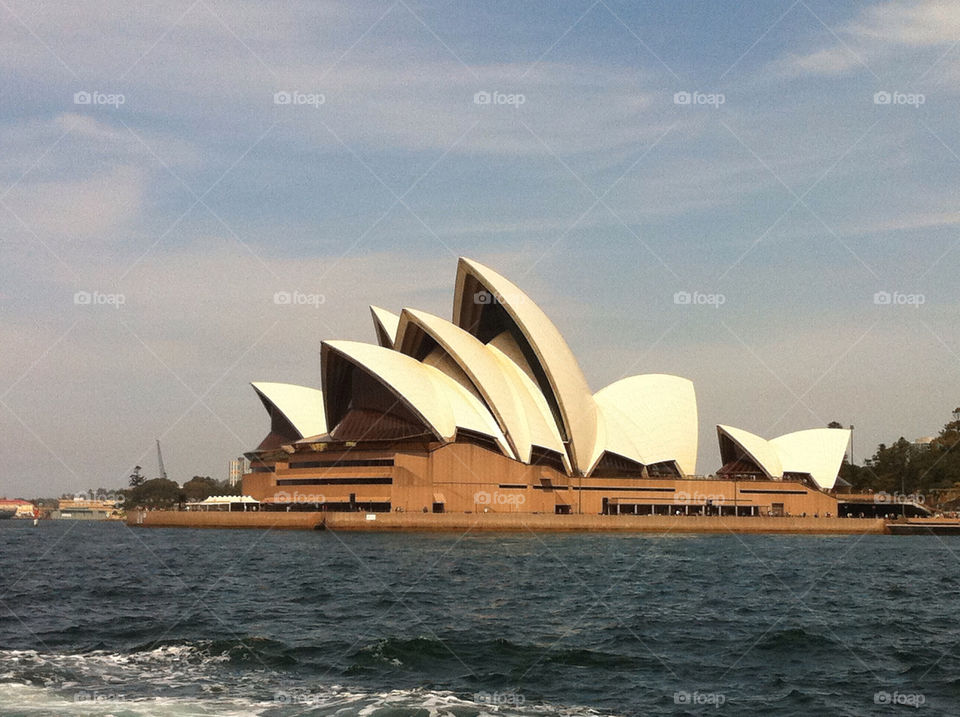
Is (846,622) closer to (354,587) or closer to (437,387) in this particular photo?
(354,587)

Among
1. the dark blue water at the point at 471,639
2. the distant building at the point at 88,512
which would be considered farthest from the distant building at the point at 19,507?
the dark blue water at the point at 471,639

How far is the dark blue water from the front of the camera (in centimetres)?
1689

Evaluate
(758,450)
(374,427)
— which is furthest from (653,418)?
(374,427)

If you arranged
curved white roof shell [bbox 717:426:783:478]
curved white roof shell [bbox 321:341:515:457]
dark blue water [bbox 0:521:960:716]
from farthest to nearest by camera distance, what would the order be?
curved white roof shell [bbox 717:426:783:478], curved white roof shell [bbox 321:341:515:457], dark blue water [bbox 0:521:960:716]

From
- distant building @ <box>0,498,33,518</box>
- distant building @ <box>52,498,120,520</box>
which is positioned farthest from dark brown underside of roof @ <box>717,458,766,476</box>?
distant building @ <box>0,498,33,518</box>

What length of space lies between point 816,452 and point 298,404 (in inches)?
1836

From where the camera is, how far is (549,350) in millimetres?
77250

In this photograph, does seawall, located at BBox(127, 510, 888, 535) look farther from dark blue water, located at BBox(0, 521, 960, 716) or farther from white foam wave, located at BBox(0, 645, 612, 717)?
white foam wave, located at BBox(0, 645, 612, 717)

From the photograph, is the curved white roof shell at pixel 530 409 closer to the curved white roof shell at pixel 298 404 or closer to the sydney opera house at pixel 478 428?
the sydney opera house at pixel 478 428

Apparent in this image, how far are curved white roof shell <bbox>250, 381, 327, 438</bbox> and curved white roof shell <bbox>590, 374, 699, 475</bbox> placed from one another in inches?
907

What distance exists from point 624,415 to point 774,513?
646 inches

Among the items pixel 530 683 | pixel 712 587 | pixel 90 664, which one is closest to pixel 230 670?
pixel 90 664

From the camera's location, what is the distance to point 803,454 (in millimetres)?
98000

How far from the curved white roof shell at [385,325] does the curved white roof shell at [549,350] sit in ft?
16.5
